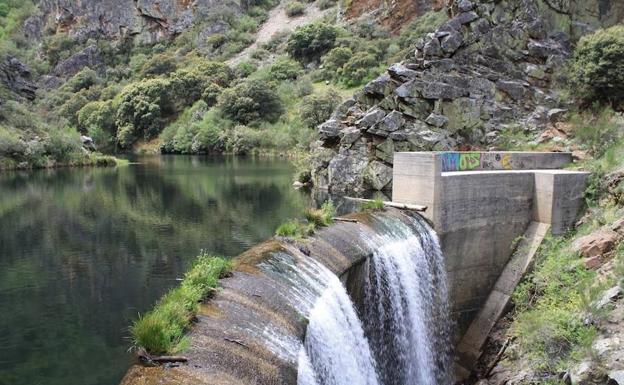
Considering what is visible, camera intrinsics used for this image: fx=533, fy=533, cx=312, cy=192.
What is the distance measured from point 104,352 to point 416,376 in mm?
8981

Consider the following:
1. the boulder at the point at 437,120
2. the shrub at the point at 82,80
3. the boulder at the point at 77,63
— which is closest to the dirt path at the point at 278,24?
the shrub at the point at 82,80

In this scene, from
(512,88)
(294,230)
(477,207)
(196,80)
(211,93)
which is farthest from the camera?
(196,80)

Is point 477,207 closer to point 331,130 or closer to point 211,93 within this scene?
point 331,130

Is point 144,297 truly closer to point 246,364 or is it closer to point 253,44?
point 246,364

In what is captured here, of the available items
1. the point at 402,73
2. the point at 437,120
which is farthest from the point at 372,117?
the point at 437,120

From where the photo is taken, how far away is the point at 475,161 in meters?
23.5

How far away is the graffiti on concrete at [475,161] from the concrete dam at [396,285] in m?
0.06

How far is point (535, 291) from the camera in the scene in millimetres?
19516

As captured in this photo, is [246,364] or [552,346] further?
[552,346]

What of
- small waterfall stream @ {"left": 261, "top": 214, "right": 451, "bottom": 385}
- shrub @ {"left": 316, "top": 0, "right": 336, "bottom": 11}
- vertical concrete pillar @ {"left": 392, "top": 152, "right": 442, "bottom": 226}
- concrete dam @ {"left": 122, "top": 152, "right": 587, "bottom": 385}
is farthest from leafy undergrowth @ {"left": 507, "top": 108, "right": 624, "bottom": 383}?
shrub @ {"left": 316, "top": 0, "right": 336, "bottom": 11}

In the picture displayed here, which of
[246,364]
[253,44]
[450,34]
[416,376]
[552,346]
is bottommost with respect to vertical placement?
[416,376]

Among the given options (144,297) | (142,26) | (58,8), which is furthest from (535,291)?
(58,8)

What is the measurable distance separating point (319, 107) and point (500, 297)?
57939 millimetres

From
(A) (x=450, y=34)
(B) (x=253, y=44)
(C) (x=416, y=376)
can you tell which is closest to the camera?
(C) (x=416, y=376)
